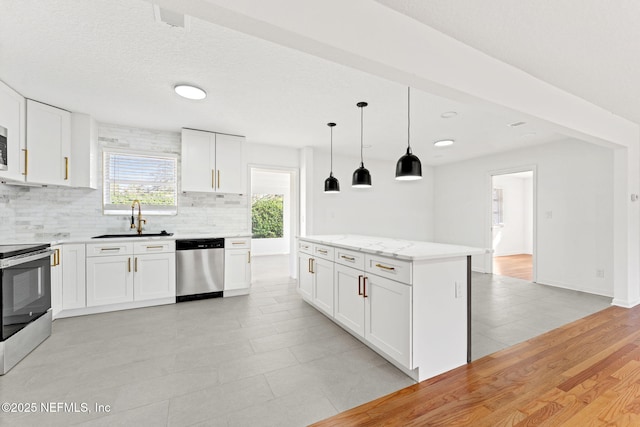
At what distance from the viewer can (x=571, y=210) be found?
14.8 feet

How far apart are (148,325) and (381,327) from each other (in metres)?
2.52

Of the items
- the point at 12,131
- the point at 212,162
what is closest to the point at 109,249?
the point at 12,131

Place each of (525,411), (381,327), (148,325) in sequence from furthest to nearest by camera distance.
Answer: (148,325) → (381,327) → (525,411)

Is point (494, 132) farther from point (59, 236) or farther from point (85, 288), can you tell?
point (59, 236)

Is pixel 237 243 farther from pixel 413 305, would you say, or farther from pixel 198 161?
pixel 413 305

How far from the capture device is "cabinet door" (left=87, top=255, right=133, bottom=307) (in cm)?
334

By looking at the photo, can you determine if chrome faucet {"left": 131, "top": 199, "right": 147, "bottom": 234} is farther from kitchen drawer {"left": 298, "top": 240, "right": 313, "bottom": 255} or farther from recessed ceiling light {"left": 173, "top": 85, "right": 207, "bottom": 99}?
kitchen drawer {"left": 298, "top": 240, "right": 313, "bottom": 255}

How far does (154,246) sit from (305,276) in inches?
80.2

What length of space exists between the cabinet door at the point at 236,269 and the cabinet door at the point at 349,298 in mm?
1844

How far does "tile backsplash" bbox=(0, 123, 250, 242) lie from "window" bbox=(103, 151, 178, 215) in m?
0.09

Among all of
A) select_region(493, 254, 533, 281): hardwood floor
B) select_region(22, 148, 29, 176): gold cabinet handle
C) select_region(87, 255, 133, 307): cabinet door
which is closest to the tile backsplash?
select_region(22, 148, 29, 176): gold cabinet handle

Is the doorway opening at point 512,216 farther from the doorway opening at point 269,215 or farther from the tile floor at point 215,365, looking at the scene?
the doorway opening at point 269,215

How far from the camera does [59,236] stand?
359cm

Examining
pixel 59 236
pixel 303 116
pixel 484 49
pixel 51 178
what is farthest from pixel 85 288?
pixel 484 49
